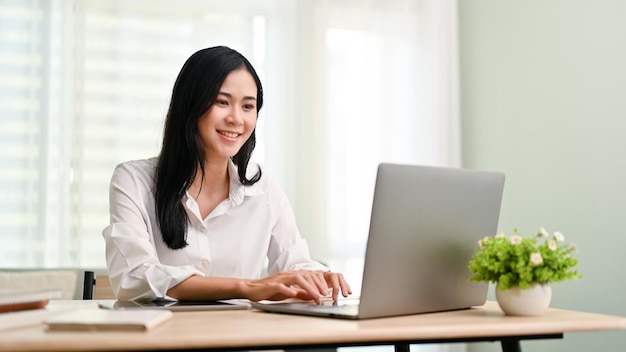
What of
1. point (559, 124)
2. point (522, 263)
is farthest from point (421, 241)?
point (559, 124)

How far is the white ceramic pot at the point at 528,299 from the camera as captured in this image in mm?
1310

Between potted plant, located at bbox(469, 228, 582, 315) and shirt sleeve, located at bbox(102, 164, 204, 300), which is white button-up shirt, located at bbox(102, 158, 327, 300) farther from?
potted plant, located at bbox(469, 228, 582, 315)

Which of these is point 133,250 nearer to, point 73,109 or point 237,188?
point 237,188

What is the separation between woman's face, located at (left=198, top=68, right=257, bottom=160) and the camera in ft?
6.44

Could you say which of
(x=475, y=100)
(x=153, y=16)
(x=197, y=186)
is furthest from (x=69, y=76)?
(x=475, y=100)

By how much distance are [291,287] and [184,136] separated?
2.22 ft

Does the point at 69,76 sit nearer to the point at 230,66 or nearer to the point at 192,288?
the point at 230,66

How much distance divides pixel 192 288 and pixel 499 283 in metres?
0.68

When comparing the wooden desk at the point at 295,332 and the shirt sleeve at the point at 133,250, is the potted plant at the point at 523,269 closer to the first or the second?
the wooden desk at the point at 295,332

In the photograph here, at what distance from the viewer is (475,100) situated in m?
3.94

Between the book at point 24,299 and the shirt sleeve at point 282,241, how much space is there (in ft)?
2.98

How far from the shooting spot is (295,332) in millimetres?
1021

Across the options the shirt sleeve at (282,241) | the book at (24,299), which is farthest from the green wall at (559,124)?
the book at (24,299)

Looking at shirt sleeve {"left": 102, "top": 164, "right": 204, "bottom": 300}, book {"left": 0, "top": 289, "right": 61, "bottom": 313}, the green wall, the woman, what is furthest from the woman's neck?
the green wall
